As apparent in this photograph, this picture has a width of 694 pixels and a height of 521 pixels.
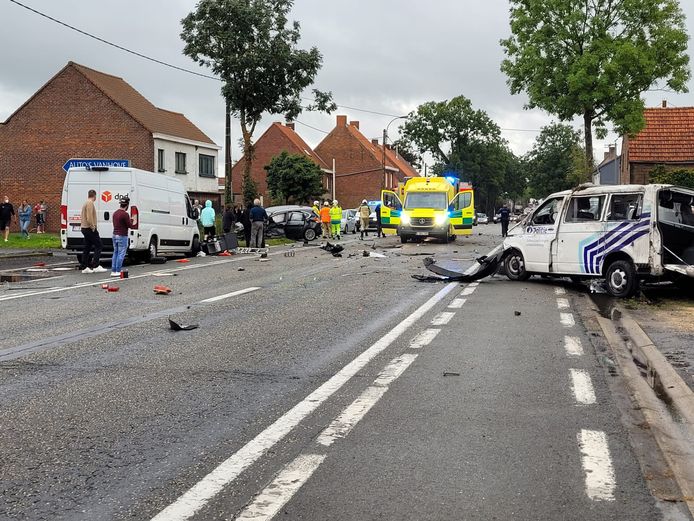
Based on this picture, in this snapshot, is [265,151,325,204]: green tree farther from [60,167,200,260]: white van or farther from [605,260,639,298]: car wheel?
[605,260,639,298]: car wheel

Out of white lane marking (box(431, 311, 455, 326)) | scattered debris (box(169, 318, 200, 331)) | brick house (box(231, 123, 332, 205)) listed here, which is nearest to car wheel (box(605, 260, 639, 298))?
white lane marking (box(431, 311, 455, 326))

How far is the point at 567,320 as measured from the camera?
33.2 ft

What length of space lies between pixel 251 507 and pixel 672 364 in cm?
503

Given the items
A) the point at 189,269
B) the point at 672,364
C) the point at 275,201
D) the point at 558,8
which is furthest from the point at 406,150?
the point at 672,364

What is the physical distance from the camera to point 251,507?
3.62 m

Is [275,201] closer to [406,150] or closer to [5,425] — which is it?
[406,150]

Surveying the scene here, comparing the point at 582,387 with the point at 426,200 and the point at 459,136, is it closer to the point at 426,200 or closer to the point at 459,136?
the point at 426,200

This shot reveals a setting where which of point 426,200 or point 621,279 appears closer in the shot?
point 621,279

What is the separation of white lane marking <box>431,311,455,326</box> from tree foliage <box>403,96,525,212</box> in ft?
279

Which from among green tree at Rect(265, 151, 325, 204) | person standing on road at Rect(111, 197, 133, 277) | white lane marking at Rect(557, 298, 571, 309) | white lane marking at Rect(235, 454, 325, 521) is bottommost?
white lane marking at Rect(557, 298, 571, 309)

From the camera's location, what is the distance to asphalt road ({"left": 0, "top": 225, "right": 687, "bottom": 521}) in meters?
3.75

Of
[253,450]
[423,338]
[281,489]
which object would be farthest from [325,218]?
[281,489]

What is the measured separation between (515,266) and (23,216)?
26.9 m

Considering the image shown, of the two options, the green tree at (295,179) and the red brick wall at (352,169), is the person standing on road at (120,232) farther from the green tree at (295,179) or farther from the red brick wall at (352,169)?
the red brick wall at (352,169)
